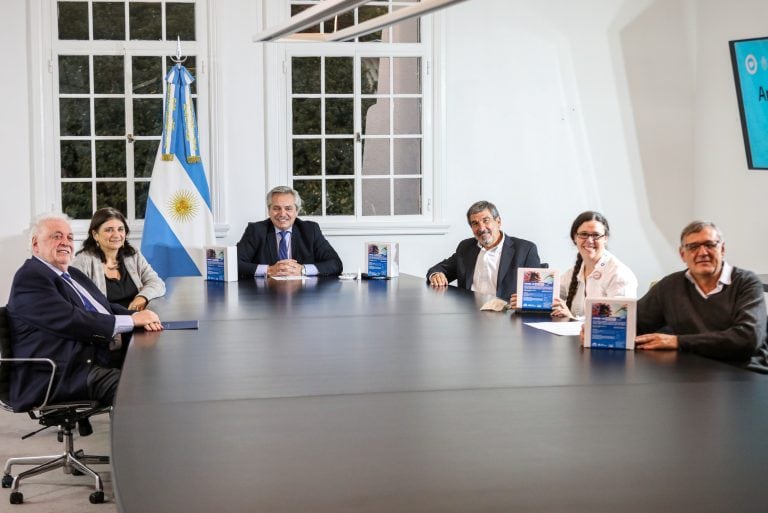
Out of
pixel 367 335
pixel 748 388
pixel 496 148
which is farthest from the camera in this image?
pixel 496 148

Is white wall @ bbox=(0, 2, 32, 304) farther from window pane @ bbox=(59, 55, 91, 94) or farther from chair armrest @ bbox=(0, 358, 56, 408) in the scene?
chair armrest @ bbox=(0, 358, 56, 408)

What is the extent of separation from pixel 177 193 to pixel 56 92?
3.65ft

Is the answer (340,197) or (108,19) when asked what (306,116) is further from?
(108,19)

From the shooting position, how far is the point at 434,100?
7.42m

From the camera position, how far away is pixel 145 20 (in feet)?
23.4

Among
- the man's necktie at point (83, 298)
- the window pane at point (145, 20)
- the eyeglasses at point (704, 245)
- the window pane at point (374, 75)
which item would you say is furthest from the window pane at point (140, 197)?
the eyeglasses at point (704, 245)

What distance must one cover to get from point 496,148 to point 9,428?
387 cm

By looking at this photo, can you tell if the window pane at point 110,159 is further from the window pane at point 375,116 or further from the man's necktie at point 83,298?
the man's necktie at point 83,298

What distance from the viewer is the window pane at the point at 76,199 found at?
7137 millimetres

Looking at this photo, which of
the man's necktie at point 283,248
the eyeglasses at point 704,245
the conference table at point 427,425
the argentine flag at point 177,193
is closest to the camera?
the conference table at point 427,425

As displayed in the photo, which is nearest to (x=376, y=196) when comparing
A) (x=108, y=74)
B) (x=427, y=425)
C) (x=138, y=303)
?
Result: (x=108, y=74)

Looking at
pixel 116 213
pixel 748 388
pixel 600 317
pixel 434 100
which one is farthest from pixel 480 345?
pixel 434 100

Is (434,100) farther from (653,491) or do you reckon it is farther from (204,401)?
(653,491)

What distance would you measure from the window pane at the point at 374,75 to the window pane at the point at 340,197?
680 mm
